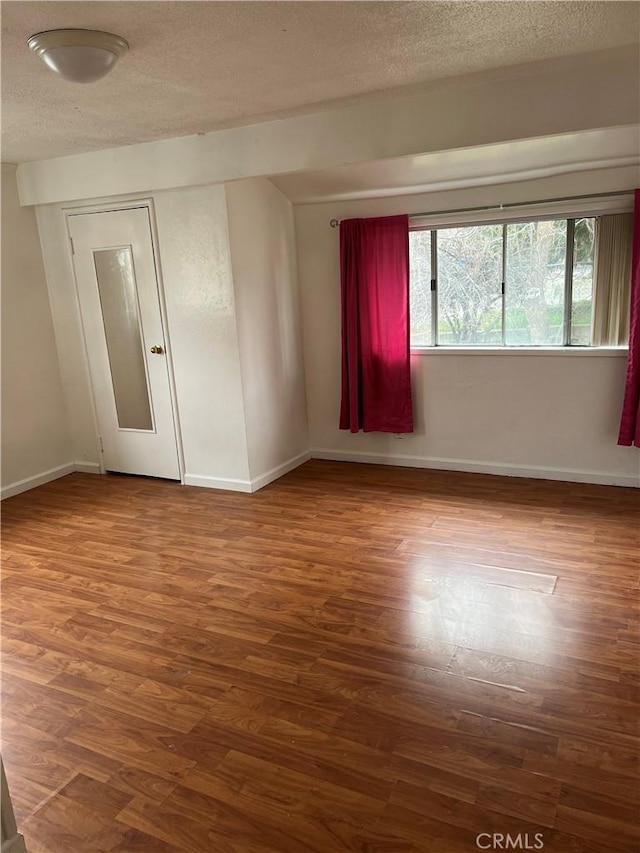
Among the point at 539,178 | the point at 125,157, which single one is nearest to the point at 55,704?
the point at 125,157

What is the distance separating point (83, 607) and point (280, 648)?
3.53 ft

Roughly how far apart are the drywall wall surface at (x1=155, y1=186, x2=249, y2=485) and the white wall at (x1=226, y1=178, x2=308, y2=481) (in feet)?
0.25

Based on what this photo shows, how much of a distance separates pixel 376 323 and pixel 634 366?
180 cm

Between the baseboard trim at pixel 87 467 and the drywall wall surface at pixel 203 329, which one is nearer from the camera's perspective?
the drywall wall surface at pixel 203 329

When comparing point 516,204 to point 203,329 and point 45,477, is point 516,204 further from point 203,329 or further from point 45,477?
point 45,477

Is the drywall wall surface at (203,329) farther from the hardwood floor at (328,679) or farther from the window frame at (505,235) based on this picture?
the window frame at (505,235)

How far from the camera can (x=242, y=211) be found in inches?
163

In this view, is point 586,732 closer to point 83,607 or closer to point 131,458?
point 83,607

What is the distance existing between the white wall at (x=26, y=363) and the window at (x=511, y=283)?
116 inches

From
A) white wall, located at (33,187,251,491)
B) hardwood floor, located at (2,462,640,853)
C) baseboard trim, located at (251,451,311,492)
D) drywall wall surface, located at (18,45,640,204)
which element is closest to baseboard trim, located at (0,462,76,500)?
hardwood floor, located at (2,462,640,853)

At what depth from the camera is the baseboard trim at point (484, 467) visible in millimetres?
4207

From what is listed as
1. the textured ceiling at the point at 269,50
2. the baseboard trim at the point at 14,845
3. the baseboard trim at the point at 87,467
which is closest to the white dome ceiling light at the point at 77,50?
the textured ceiling at the point at 269,50

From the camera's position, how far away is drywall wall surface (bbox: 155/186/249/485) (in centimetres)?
407

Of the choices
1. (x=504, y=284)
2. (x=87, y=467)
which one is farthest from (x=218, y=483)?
(x=504, y=284)
